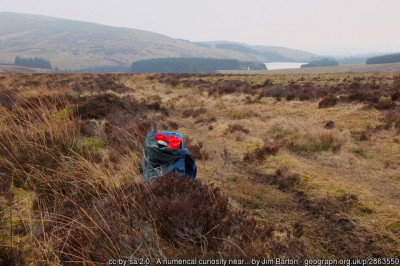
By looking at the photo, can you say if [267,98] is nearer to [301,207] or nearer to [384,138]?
[384,138]

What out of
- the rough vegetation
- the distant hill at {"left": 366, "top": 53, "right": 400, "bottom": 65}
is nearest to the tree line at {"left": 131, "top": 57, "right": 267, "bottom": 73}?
the distant hill at {"left": 366, "top": 53, "right": 400, "bottom": 65}

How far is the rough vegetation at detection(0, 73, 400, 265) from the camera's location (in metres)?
2.54

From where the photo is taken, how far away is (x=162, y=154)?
4.29 meters

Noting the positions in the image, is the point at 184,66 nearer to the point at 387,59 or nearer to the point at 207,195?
the point at 387,59

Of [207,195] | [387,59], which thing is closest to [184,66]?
[387,59]

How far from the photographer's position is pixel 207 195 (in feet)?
11.1

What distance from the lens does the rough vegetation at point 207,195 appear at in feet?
8.33

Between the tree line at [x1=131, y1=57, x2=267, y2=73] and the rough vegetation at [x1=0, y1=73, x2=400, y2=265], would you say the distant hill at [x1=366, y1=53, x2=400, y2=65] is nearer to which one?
the tree line at [x1=131, y1=57, x2=267, y2=73]

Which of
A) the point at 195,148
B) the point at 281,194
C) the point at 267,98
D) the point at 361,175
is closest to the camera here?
the point at 281,194

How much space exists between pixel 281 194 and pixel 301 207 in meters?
0.55

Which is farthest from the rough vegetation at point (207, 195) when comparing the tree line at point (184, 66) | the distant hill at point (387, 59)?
the distant hill at point (387, 59)

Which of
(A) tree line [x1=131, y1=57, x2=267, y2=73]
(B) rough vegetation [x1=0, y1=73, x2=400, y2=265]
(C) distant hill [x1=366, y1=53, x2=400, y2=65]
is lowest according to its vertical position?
(B) rough vegetation [x1=0, y1=73, x2=400, y2=265]

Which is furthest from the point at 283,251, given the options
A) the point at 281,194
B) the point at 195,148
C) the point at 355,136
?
the point at 355,136

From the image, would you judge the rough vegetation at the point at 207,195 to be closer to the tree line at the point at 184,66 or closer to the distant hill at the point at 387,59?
the tree line at the point at 184,66
